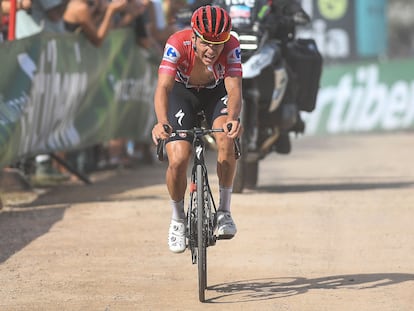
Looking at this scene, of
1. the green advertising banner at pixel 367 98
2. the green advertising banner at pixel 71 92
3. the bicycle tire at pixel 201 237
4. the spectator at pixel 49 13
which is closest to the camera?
the bicycle tire at pixel 201 237

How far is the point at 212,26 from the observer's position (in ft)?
25.3

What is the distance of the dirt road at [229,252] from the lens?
24.8 ft

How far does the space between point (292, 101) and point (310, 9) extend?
12.4m

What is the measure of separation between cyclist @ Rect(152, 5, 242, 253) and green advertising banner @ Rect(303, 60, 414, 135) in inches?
728

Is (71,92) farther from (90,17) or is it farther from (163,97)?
(163,97)

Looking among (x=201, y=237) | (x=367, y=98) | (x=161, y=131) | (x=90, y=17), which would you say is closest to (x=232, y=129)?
(x=161, y=131)

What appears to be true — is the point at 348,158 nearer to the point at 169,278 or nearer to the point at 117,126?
the point at 117,126

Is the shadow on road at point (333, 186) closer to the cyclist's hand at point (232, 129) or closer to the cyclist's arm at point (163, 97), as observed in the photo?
the cyclist's arm at point (163, 97)

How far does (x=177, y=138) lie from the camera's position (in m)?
7.93

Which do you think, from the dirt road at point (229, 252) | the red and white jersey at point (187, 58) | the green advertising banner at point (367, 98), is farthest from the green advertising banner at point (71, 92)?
the green advertising banner at point (367, 98)

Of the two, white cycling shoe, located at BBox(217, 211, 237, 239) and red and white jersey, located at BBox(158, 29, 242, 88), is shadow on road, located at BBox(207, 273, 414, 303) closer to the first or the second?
white cycling shoe, located at BBox(217, 211, 237, 239)

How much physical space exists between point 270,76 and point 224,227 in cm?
540

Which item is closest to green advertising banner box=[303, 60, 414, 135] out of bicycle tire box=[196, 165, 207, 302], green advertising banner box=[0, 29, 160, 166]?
Answer: green advertising banner box=[0, 29, 160, 166]

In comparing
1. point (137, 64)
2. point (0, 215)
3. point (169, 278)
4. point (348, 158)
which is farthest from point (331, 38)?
point (169, 278)
